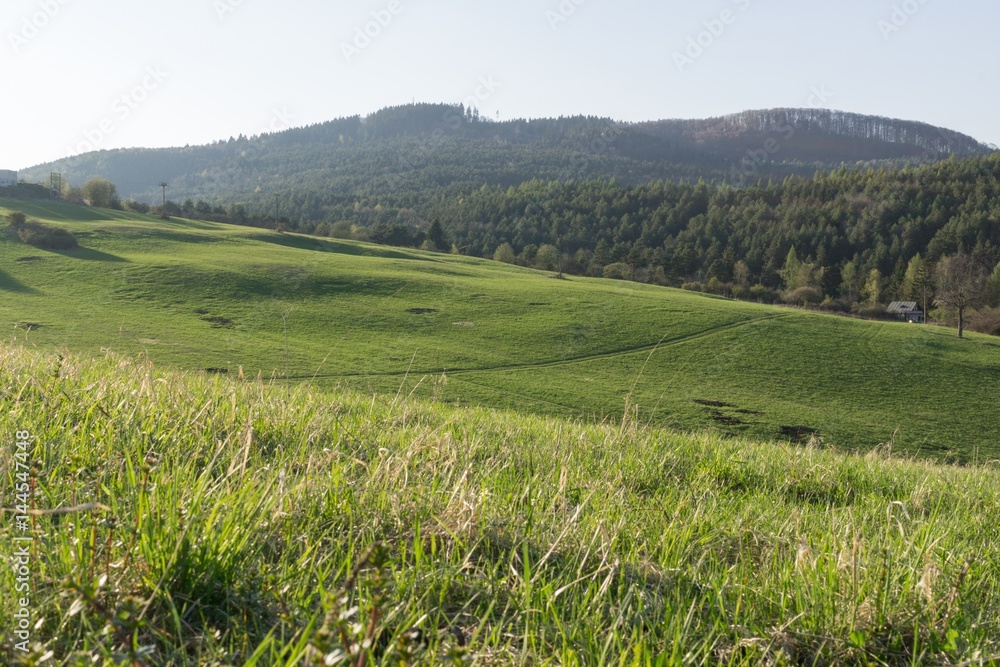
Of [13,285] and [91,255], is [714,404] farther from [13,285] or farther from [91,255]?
[91,255]

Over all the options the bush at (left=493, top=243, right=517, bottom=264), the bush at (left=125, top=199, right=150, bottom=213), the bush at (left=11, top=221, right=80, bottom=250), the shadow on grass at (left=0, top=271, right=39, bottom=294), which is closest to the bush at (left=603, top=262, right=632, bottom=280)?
the bush at (left=493, top=243, right=517, bottom=264)

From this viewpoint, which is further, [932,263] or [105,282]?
[932,263]

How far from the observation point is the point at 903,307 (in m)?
105

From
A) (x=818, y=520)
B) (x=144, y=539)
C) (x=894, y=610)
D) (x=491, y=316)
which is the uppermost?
(x=144, y=539)

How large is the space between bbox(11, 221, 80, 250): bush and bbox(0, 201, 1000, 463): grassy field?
1.69 m

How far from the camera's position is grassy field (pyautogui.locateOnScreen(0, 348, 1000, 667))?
1.98 m

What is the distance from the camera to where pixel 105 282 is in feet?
174

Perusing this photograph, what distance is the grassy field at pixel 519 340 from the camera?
35125mm

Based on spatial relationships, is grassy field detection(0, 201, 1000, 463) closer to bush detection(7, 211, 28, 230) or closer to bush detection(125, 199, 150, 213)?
bush detection(7, 211, 28, 230)

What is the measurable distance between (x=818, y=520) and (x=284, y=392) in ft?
14.3

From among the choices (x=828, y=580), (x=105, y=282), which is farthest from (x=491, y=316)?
(x=828, y=580)

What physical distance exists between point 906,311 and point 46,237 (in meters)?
109

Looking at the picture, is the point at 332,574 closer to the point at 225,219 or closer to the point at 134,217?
the point at 134,217

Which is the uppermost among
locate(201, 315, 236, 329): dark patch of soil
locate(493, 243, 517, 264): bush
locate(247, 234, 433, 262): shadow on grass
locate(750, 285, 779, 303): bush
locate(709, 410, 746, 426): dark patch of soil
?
locate(247, 234, 433, 262): shadow on grass
